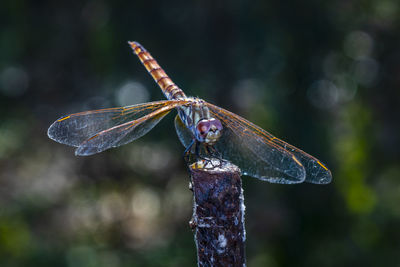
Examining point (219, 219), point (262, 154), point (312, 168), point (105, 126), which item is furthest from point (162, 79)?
point (219, 219)

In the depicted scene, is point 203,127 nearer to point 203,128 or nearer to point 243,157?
point 203,128

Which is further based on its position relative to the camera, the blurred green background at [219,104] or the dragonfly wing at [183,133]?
the blurred green background at [219,104]

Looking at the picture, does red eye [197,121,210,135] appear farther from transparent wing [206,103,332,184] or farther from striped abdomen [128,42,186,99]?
striped abdomen [128,42,186,99]

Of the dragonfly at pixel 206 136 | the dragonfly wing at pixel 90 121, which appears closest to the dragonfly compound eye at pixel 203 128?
the dragonfly at pixel 206 136

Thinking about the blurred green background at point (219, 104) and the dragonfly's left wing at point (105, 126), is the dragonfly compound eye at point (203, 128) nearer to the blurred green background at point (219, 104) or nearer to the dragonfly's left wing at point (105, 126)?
the dragonfly's left wing at point (105, 126)

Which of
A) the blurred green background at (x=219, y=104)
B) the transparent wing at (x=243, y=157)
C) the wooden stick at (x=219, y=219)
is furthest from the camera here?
the blurred green background at (x=219, y=104)

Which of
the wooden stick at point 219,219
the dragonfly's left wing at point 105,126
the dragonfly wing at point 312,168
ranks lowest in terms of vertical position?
the wooden stick at point 219,219

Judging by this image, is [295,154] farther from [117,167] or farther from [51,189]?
[51,189]

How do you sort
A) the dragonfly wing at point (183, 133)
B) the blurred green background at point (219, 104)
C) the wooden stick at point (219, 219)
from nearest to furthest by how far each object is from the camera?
the wooden stick at point (219, 219), the dragonfly wing at point (183, 133), the blurred green background at point (219, 104)

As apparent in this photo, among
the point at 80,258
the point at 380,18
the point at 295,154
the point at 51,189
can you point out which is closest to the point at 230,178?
the point at 295,154
